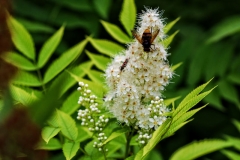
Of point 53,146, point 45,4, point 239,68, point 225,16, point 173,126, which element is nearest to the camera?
point 173,126

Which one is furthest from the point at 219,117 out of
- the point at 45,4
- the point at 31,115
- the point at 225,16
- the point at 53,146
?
the point at 31,115

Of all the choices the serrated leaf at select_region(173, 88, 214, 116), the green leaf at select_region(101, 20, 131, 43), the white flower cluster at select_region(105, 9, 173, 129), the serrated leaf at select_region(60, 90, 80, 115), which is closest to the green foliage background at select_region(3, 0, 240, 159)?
the green leaf at select_region(101, 20, 131, 43)

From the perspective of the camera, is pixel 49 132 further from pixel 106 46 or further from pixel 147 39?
pixel 106 46

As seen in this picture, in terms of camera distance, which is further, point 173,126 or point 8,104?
point 173,126

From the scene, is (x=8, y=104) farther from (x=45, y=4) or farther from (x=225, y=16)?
(x=225, y=16)

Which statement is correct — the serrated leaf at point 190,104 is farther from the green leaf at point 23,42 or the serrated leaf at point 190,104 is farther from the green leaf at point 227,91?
the green leaf at point 227,91

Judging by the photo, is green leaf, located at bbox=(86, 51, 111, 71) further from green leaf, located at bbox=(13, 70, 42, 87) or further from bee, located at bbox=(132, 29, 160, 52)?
bee, located at bbox=(132, 29, 160, 52)

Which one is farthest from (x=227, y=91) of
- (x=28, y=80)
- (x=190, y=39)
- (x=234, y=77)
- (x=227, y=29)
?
(x=28, y=80)
